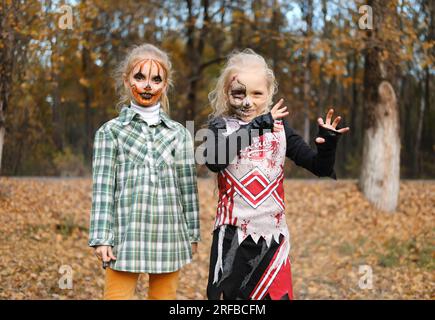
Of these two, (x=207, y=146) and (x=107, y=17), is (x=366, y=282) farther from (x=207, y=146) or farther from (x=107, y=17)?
(x=107, y=17)

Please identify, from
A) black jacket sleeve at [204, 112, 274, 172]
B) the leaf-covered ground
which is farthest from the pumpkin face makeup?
the leaf-covered ground

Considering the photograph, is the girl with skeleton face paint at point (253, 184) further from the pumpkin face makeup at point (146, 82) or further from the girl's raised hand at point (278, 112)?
the pumpkin face makeup at point (146, 82)

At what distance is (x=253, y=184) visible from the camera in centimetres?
303

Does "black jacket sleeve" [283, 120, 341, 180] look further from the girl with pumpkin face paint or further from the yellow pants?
the yellow pants

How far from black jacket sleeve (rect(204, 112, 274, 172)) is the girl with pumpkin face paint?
9.6 inches

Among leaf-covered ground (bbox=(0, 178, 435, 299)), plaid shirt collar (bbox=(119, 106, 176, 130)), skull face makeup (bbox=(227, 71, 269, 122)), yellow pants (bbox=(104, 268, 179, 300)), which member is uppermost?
skull face makeup (bbox=(227, 71, 269, 122))

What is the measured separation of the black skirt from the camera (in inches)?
117

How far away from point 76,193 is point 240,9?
239 inches

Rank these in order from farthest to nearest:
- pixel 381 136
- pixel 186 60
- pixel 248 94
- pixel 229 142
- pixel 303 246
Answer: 1. pixel 186 60
2. pixel 381 136
3. pixel 303 246
4. pixel 248 94
5. pixel 229 142

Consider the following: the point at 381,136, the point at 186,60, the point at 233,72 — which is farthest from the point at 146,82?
the point at 186,60

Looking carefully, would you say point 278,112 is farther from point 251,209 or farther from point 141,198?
point 141,198

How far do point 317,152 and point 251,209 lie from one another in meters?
0.48

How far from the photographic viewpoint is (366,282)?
6.25 meters

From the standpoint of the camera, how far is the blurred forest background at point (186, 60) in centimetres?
770
